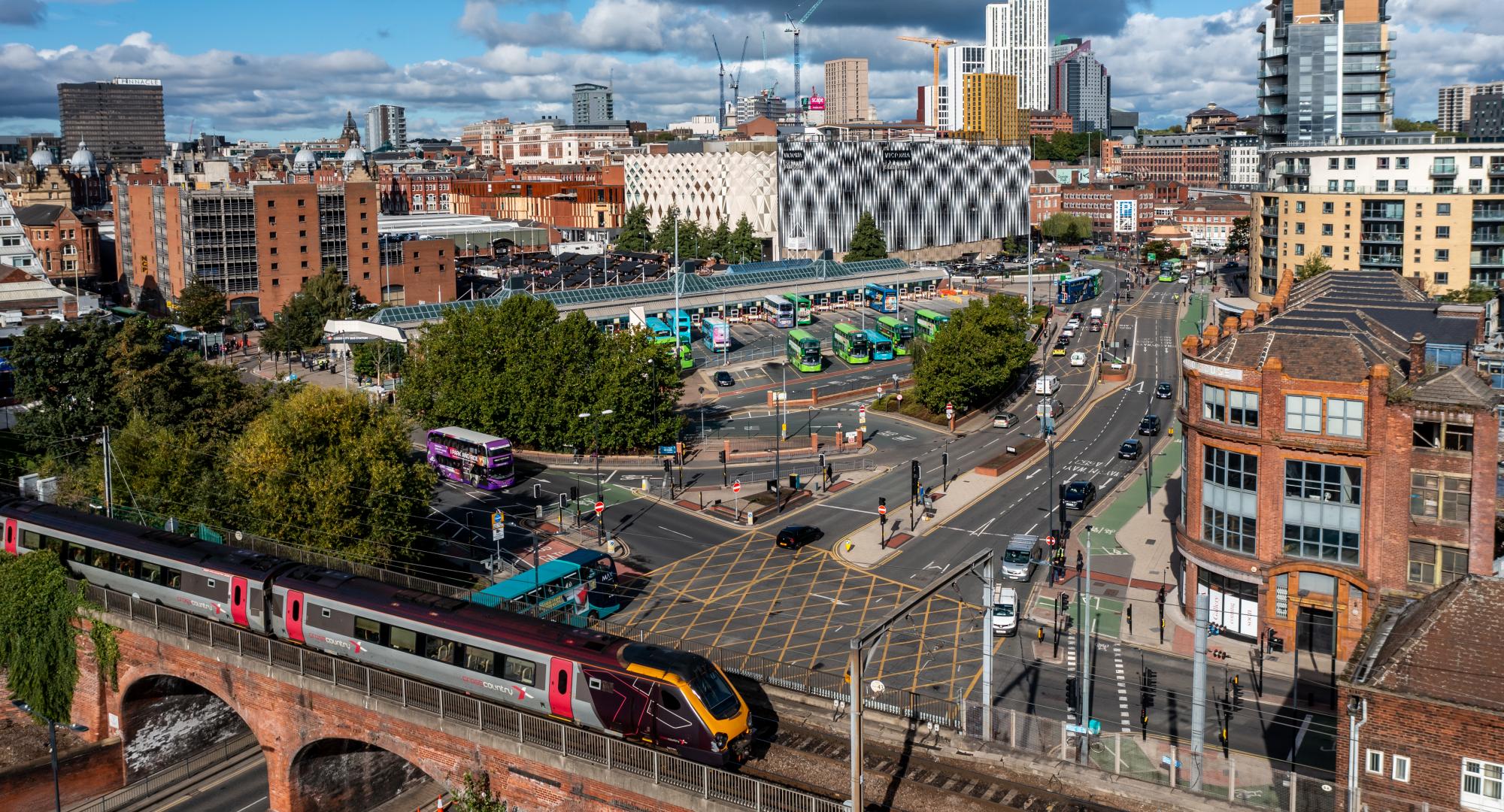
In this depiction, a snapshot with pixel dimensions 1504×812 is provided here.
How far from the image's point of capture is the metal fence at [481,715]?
1115 inches

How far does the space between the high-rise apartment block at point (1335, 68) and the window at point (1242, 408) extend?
8988cm

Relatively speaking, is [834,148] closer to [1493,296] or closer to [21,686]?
[1493,296]

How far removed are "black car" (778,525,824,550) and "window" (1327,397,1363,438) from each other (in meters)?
23.9

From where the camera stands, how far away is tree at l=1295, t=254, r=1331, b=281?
9644cm

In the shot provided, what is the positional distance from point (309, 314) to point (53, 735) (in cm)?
8345

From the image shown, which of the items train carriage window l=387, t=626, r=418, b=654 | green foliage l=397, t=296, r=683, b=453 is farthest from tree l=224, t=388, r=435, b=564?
green foliage l=397, t=296, r=683, b=453

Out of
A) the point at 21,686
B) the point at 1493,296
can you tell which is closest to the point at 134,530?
the point at 21,686

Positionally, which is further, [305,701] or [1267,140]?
[1267,140]

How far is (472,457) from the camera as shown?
226 ft

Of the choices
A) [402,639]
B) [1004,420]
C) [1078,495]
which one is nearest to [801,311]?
[1004,420]

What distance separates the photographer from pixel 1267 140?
131875 mm

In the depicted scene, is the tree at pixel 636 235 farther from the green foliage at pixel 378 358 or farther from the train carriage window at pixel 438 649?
the train carriage window at pixel 438 649

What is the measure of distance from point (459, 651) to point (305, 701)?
17.1 ft

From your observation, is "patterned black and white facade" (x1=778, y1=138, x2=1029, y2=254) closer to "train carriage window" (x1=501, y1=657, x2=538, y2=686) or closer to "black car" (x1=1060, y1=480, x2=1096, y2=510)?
"black car" (x1=1060, y1=480, x2=1096, y2=510)
